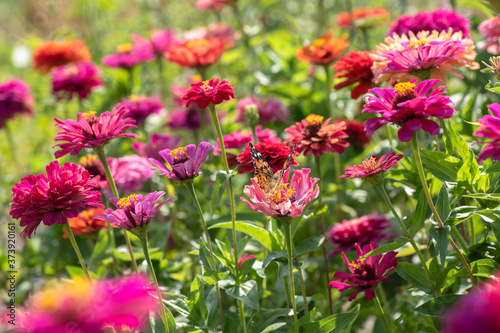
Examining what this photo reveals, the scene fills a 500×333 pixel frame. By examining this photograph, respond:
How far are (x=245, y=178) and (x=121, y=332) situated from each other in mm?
1071

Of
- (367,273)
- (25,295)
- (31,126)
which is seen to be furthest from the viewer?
(31,126)

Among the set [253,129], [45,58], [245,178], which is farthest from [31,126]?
[253,129]

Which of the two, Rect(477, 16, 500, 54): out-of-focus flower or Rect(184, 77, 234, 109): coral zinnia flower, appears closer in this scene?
Rect(184, 77, 234, 109): coral zinnia flower

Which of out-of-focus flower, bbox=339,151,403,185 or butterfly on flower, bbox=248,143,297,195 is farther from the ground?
butterfly on flower, bbox=248,143,297,195

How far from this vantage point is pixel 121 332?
0.97 m

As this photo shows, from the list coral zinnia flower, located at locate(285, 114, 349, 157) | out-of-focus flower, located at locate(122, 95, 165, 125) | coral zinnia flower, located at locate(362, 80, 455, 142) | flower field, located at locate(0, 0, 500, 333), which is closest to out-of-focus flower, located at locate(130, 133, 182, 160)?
flower field, located at locate(0, 0, 500, 333)

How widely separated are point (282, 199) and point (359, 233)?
0.49 m

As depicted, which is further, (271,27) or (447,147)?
(271,27)

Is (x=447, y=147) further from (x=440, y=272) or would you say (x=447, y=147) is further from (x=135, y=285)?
(x=135, y=285)

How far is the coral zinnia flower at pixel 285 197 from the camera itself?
907 mm

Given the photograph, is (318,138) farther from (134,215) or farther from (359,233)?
(134,215)

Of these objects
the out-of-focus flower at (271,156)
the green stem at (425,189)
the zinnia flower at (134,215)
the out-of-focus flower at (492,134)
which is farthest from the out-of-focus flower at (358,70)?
the zinnia flower at (134,215)

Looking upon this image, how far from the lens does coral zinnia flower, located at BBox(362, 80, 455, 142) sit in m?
0.91

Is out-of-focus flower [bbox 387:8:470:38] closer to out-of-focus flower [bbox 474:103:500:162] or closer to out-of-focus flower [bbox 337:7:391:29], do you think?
out-of-focus flower [bbox 337:7:391:29]
